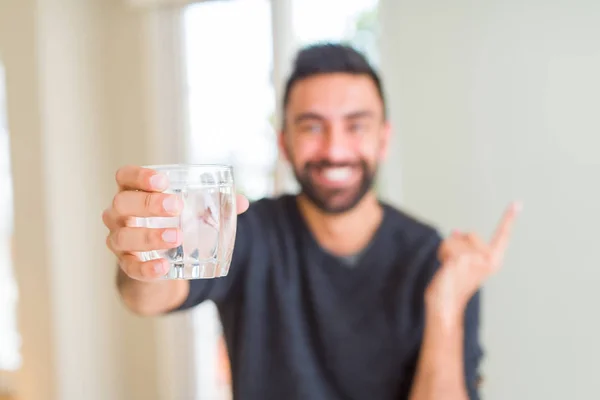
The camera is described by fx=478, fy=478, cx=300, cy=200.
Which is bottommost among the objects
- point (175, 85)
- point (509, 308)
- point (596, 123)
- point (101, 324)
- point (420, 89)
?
point (101, 324)

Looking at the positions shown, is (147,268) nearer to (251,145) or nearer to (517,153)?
(517,153)

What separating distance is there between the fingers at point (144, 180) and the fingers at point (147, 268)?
79 mm

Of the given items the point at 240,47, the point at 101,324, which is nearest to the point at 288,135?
the point at 240,47

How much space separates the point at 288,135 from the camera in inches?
37.4

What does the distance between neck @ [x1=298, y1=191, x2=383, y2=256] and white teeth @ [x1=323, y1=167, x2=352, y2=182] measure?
7 centimetres

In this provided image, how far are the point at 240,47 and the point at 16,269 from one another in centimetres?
94

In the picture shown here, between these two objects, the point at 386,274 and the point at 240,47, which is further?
the point at 240,47

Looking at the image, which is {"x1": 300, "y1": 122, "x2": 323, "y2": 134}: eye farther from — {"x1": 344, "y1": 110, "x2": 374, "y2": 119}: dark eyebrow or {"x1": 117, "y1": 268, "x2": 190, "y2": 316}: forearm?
{"x1": 117, "y1": 268, "x2": 190, "y2": 316}: forearm

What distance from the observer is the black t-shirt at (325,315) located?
86 cm

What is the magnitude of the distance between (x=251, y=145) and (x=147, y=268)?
922 mm

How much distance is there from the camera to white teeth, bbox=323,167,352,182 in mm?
887

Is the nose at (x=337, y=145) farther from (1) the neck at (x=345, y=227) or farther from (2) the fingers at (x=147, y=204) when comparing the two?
(2) the fingers at (x=147, y=204)

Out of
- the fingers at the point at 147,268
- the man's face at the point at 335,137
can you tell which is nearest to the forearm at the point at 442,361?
the man's face at the point at 335,137

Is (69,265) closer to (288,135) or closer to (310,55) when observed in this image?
(288,135)
